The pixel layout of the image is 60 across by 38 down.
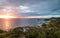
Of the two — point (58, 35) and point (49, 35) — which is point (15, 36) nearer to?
point (49, 35)

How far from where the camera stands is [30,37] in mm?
4926

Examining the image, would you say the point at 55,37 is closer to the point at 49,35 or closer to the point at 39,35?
the point at 49,35

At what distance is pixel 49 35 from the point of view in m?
4.91

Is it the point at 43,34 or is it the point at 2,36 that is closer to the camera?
the point at 2,36

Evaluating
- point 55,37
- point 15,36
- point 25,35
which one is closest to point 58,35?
point 55,37

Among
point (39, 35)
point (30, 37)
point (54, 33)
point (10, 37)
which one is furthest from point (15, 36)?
point (54, 33)

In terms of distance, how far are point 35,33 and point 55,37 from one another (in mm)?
843

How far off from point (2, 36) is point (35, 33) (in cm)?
136

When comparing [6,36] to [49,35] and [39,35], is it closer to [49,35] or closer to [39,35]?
[39,35]

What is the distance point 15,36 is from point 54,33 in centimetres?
164

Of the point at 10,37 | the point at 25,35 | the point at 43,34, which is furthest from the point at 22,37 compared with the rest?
the point at 43,34

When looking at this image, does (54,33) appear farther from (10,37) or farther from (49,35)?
(10,37)

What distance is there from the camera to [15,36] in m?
4.68

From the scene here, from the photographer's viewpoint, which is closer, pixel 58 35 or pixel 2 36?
pixel 2 36
